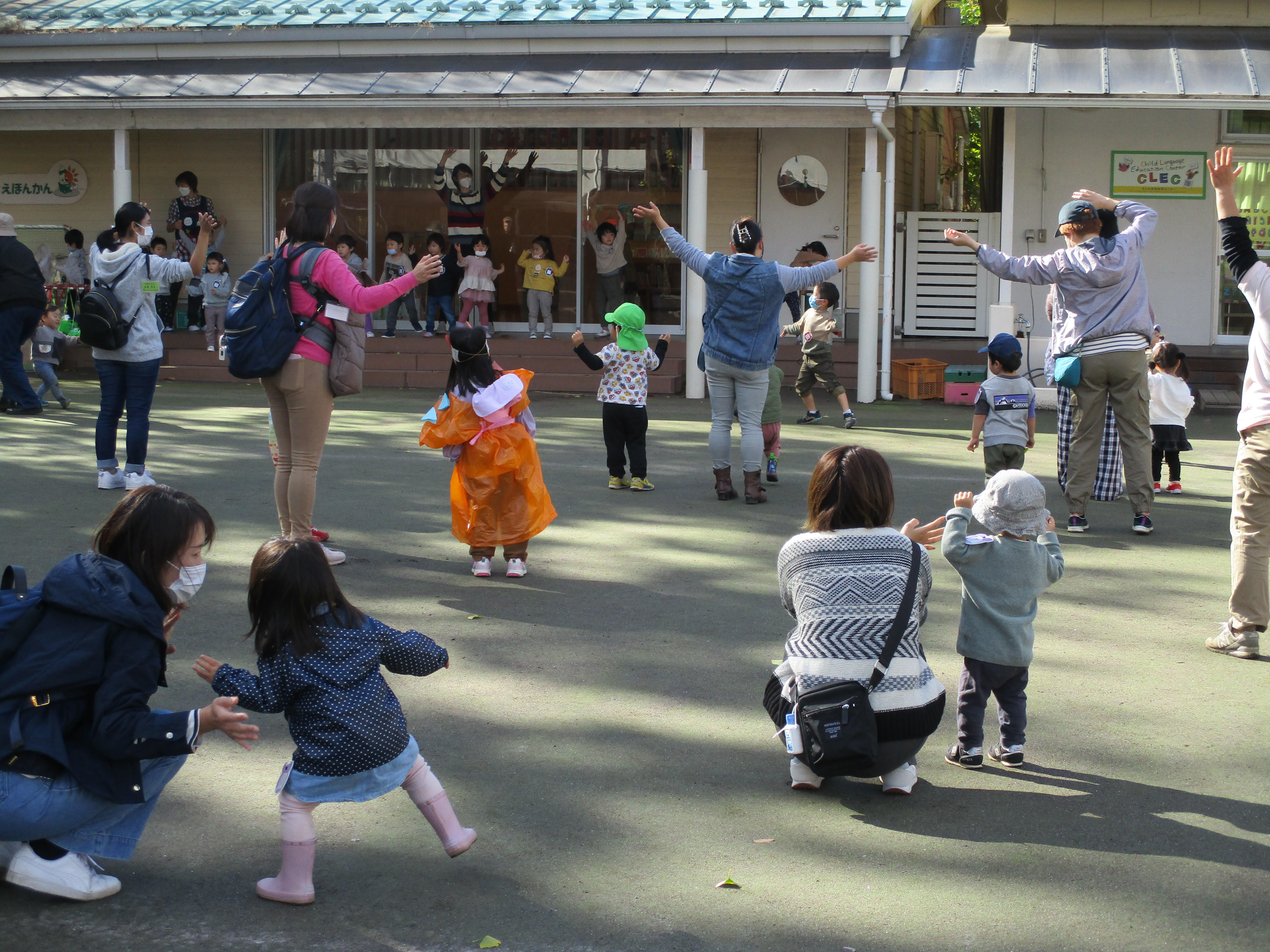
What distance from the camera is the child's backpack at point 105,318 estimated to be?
810 cm

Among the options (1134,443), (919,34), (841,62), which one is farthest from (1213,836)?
(919,34)

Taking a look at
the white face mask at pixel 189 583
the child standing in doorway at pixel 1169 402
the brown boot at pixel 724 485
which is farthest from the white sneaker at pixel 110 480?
the child standing in doorway at pixel 1169 402

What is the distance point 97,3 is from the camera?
1827 cm

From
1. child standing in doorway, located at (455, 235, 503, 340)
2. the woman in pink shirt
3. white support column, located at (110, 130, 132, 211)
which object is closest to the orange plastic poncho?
the woman in pink shirt

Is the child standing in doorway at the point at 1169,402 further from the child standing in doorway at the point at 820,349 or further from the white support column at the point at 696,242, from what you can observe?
the white support column at the point at 696,242

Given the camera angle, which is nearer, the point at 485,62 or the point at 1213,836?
the point at 1213,836

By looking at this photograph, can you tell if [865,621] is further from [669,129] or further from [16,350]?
[669,129]

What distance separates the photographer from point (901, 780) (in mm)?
Answer: 4133

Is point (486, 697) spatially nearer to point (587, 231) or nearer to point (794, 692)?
point (794, 692)

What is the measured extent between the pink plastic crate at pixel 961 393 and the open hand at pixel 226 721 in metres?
12.0

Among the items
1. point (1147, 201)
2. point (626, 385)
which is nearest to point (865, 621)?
point (626, 385)

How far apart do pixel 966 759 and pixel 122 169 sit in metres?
14.2

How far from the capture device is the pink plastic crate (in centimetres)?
1429

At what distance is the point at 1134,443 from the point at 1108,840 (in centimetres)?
458
